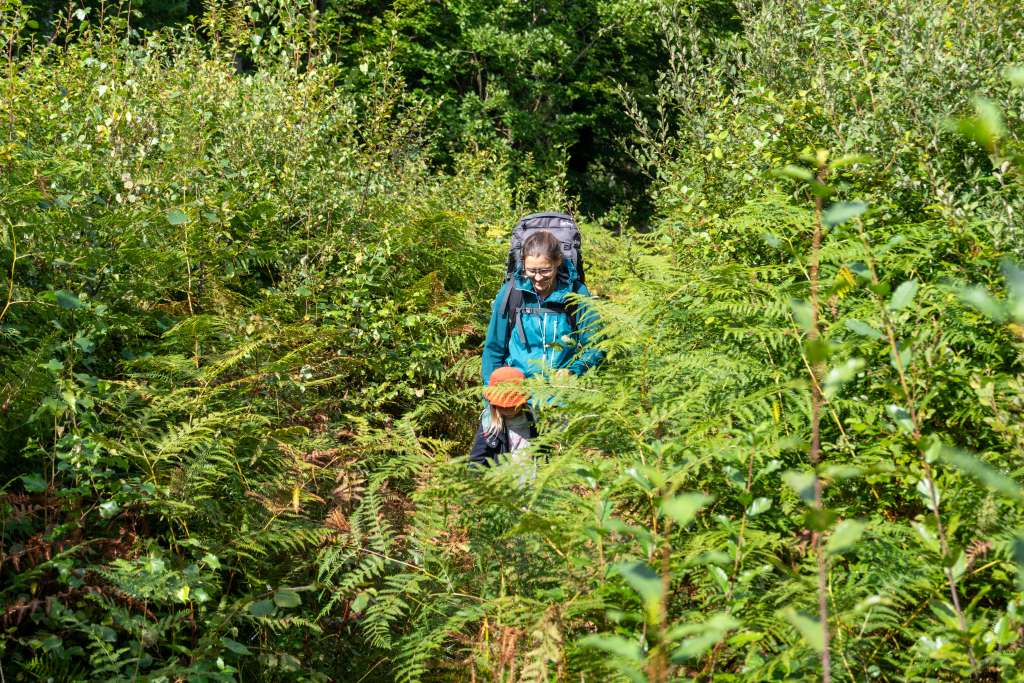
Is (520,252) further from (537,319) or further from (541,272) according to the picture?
(537,319)

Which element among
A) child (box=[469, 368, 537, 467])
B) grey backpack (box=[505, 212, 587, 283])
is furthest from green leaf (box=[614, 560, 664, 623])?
grey backpack (box=[505, 212, 587, 283])

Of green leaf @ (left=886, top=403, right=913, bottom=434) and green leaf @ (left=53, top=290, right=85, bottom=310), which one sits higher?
green leaf @ (left=53, top=290, right=85, bottom=310)

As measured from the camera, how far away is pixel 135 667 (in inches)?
120

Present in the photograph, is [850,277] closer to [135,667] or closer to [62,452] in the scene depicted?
[135,667]

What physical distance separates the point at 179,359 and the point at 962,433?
338cm

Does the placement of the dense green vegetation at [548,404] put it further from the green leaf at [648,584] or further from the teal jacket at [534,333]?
the teal jacket at [534,333]

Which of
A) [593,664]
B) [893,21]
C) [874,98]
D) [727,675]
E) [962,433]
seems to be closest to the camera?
[727,675]

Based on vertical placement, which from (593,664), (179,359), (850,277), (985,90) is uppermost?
(985,90)

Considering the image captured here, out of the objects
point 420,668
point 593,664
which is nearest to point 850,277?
point 593,664

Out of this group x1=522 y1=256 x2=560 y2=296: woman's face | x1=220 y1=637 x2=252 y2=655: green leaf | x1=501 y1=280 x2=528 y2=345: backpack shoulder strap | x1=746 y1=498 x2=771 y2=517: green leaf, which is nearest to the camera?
x1=746 y1=498 x2=771 y2=517: green leaf

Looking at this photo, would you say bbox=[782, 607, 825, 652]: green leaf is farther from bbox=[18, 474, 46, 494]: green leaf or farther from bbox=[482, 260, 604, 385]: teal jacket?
bbox=[482, 260, 604, 385]: teal jacket

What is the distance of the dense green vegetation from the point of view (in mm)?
2412

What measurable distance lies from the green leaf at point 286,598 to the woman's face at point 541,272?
2317 mm

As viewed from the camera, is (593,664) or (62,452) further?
(62,452)
